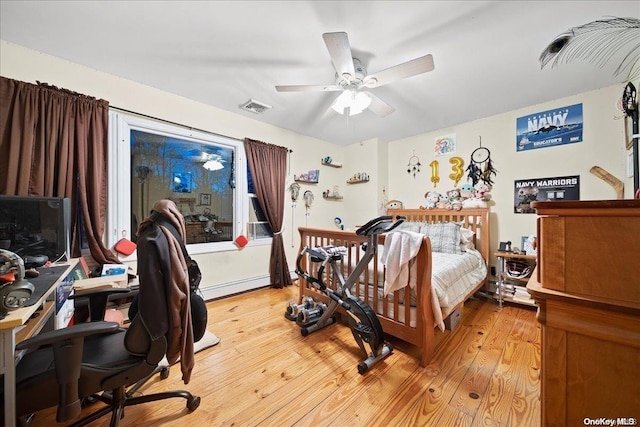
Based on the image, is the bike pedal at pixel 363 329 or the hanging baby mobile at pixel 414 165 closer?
the bike pedal at pixel 363 329

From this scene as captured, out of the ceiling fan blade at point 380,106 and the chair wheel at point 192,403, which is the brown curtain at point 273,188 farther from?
the chair wheel at point 192,403

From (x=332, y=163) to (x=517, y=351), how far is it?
340 centimetres

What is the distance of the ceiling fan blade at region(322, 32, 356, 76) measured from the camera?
4.59ft

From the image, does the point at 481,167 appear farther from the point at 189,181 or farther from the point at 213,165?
the point at 189,181

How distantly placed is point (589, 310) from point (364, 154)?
12.3 ft

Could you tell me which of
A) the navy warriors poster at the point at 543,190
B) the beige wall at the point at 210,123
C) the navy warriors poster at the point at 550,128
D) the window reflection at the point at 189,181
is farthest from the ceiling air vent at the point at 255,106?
the navy warriors poster at the point at 543,190

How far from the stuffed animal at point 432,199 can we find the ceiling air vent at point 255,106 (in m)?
2.64

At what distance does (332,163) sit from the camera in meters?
4.22

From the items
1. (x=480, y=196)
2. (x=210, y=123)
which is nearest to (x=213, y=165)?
(x=210, y=123)

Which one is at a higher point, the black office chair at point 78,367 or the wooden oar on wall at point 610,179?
the wooden oar on wall at point 610,179

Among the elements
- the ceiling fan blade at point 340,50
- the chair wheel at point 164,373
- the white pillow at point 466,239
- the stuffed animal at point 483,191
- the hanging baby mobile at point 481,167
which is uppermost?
the ceiling fan blade at point 340,50

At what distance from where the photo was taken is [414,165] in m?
3.81

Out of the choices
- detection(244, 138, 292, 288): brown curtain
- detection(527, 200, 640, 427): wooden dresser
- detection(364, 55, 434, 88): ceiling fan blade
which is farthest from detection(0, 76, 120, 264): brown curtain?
detection(527, 200, 640, 427): wooden dresser

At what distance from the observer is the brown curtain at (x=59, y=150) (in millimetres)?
1760
